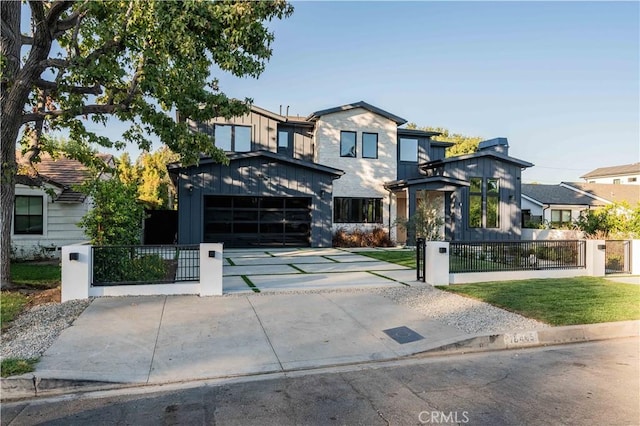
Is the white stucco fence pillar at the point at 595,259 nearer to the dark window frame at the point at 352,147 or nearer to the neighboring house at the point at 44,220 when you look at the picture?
the dark window frame at the point at 352,147

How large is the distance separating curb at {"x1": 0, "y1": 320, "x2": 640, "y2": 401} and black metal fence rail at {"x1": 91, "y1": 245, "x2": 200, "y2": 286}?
3.88 m

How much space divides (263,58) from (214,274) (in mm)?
4635

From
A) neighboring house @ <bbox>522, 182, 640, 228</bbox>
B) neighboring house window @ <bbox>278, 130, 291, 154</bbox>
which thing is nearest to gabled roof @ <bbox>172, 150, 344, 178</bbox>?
neighboring house window @ <bbox>278, 130, 291, 154</bbox>

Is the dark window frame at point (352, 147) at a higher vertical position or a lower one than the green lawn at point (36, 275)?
higher

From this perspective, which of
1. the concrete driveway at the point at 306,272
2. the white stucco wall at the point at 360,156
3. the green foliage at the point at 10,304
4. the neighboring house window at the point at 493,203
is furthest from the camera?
the neighboring house window at the point at 493,203

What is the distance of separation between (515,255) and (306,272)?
5727 mm

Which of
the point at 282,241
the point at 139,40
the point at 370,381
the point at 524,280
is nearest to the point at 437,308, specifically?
the point at 370,381

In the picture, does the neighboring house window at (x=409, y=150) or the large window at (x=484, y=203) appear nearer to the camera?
the large window at (x=484, y=203)

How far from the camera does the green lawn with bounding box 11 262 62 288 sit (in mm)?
9062

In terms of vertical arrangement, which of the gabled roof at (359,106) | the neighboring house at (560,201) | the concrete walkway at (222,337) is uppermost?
the gabled roof at (359,106)

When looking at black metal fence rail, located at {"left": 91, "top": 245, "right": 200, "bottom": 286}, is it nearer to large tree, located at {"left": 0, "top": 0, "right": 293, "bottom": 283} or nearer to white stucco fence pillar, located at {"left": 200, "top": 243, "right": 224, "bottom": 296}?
white stucco fence pillar, located at {"left": 200, "top": 243, "right": 224, "bottom": 296}

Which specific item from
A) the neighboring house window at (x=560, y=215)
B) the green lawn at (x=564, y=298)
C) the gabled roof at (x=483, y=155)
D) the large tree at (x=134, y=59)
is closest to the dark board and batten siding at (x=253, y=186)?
the gabled roof at (x=483, y=155)

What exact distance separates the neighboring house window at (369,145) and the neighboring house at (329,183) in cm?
5

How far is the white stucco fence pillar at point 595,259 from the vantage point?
11164mm
